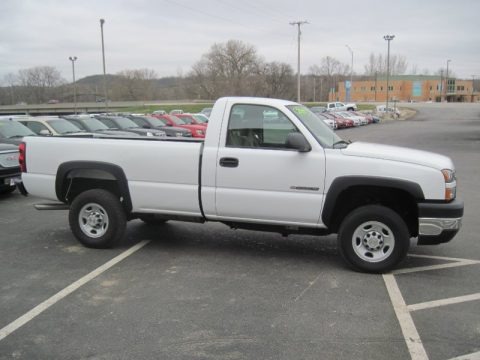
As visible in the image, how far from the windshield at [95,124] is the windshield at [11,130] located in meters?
4.09

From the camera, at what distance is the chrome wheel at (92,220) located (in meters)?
6.24

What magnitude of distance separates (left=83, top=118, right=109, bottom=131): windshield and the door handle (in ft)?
39.8

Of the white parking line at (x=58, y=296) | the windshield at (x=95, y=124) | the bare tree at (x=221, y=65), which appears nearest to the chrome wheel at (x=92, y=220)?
the white parking line at (x=58, y=296)

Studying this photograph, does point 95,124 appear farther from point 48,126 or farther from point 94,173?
point 94,173

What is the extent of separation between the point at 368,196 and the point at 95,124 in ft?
44.7

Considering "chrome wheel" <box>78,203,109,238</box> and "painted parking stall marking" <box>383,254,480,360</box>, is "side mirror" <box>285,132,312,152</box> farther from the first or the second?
"chrome wheel" <box>78,203,109,238</box>

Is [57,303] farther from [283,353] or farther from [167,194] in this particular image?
[283,353]

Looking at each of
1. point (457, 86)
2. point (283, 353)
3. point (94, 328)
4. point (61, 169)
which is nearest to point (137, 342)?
point (94, 328)

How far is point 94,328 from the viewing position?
3.98 meters

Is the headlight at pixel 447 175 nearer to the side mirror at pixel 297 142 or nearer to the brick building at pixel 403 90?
the side mirror at pixel 297 142

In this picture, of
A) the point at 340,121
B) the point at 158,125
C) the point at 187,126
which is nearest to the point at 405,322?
the point at 187,126

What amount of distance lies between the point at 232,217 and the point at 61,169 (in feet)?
7.59

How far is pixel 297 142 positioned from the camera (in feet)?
16.9

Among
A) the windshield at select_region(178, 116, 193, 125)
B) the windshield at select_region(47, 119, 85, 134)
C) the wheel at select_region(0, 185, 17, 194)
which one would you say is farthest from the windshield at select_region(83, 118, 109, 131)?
the windshield at select_region(178, 116, 193, 125)
